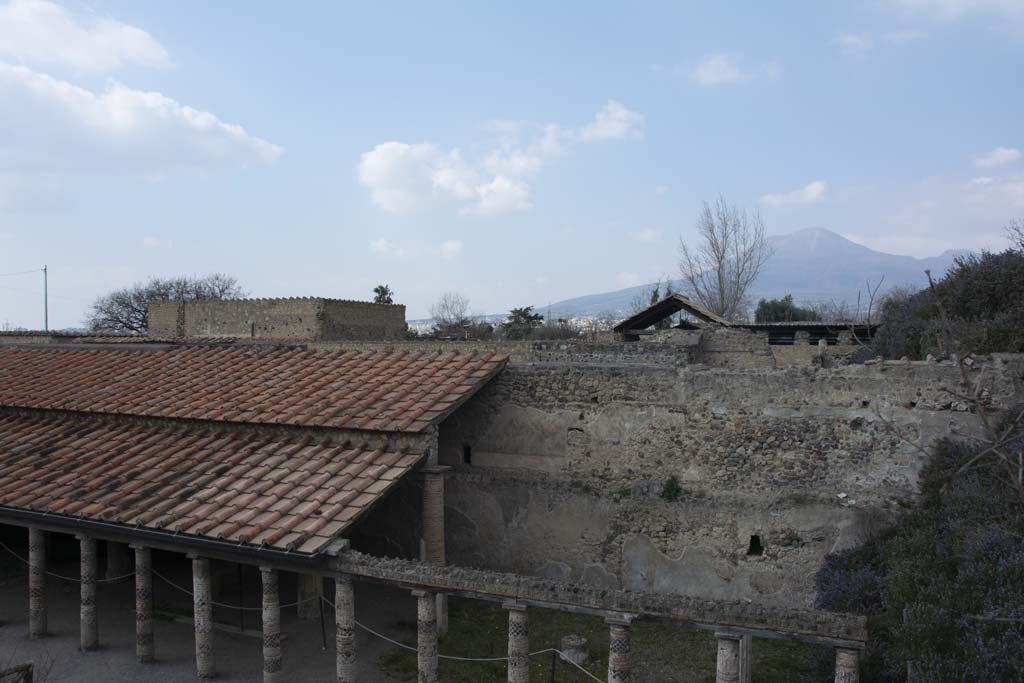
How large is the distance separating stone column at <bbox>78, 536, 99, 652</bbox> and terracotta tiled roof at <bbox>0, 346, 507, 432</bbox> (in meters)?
1.94

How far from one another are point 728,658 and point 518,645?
177cm

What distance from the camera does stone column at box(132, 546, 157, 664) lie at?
8.15m

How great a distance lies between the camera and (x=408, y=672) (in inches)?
314

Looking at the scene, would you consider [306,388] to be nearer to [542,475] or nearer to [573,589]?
[542,475]

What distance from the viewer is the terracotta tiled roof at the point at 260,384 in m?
9.09

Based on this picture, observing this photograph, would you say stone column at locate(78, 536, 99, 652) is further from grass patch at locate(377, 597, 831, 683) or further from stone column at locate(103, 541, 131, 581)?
grass patch at locate(377, 597, 831, 683)

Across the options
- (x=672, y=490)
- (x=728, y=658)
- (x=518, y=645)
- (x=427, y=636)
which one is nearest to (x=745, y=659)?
(x=728, y=658)

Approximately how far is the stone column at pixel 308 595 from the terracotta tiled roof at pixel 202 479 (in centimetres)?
198

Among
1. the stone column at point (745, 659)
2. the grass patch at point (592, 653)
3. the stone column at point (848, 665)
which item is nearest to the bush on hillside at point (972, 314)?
the grass patch at point (592, 653)

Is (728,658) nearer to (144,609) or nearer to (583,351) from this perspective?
(144,609)

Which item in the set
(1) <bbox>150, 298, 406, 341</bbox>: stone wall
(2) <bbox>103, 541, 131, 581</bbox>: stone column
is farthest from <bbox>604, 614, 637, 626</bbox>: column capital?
(1) <bbox>150, 298, 406, 341</bbox>: stone wall

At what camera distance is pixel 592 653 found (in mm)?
8328

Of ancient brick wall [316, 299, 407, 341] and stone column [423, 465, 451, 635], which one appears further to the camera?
ancient brick wall [316, 299, 407, 341]

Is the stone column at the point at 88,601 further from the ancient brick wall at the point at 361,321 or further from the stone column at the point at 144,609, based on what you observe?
the ancient brick wall at the point at 361,321
